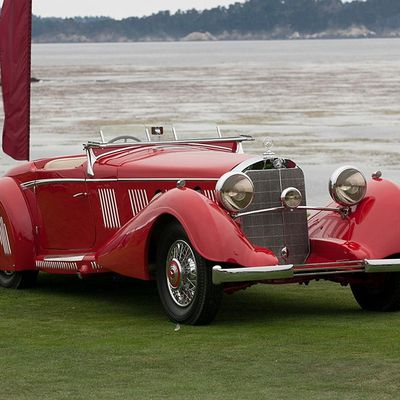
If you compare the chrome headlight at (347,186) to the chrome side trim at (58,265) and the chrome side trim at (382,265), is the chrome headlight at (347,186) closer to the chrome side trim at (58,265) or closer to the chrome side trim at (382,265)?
the chrome side trim at (382,265)

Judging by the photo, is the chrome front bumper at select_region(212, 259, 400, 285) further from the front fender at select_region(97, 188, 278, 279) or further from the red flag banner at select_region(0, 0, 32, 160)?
the red flag banner at select_region(0, 0, 32, 160)

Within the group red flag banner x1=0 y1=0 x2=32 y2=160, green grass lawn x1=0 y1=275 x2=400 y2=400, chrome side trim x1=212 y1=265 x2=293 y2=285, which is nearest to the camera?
green grass lawn x1=0 y1=275 x2=400 y2=400

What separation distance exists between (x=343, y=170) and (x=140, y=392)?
2685mm

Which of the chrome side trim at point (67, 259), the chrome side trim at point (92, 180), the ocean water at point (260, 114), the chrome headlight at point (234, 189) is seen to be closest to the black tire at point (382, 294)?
the chrome headlight at point (234, 189)

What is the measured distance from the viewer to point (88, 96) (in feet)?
157

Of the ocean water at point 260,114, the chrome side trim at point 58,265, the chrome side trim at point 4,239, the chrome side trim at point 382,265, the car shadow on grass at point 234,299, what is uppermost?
the chrome side trim at point 4,239

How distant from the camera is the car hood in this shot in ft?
27.5

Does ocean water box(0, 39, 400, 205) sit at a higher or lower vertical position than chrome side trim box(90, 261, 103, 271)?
lower

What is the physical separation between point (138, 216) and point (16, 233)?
158 cm

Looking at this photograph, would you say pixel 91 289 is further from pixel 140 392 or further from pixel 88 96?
pixel 88 96

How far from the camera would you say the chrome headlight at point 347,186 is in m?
8.35

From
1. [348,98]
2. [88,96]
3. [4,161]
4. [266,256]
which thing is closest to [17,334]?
[266,256]

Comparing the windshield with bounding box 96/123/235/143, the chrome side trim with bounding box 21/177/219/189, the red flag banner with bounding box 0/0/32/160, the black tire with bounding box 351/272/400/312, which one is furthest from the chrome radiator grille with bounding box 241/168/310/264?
the red flag banner with bounding box 0/0/32/160

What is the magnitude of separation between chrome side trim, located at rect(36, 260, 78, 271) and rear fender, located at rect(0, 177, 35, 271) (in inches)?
5.3
